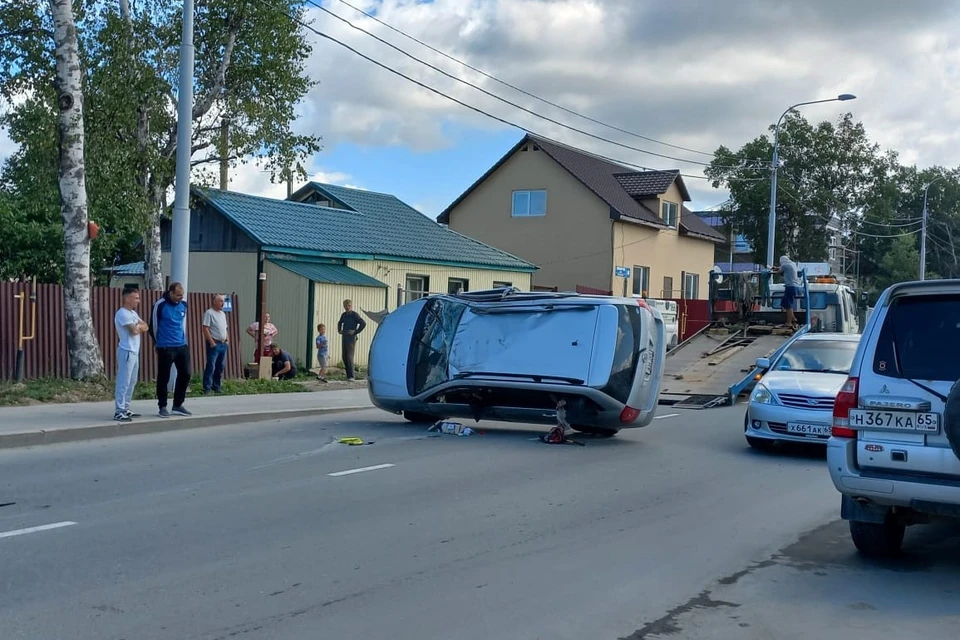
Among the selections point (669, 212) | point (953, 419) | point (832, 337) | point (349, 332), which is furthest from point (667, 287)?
point (953, 419)

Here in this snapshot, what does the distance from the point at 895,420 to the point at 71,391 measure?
40.5 ft

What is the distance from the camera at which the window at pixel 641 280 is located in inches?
1629

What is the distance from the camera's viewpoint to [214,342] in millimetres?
17234

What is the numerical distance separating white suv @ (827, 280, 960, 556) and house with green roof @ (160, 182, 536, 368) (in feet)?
51.3

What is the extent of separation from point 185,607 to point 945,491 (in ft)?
15.1

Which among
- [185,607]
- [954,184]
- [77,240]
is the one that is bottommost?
[185,607]

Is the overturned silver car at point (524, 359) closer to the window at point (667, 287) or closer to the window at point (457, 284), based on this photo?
the window at point (457, 284)

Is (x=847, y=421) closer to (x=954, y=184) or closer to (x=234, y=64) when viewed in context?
(x=234, y=64)

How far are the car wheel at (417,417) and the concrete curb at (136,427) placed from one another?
189 cm

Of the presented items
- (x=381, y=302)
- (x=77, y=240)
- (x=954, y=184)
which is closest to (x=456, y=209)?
(x=381, y=302)

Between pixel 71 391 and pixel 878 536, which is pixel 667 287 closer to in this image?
pixel 71 391

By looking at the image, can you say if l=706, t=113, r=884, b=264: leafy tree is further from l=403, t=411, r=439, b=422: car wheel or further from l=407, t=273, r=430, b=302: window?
l=403, t=411, r=439, b=422: car wheel

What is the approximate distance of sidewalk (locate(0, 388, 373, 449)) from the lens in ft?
38.2

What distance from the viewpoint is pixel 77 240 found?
51.9 feet
